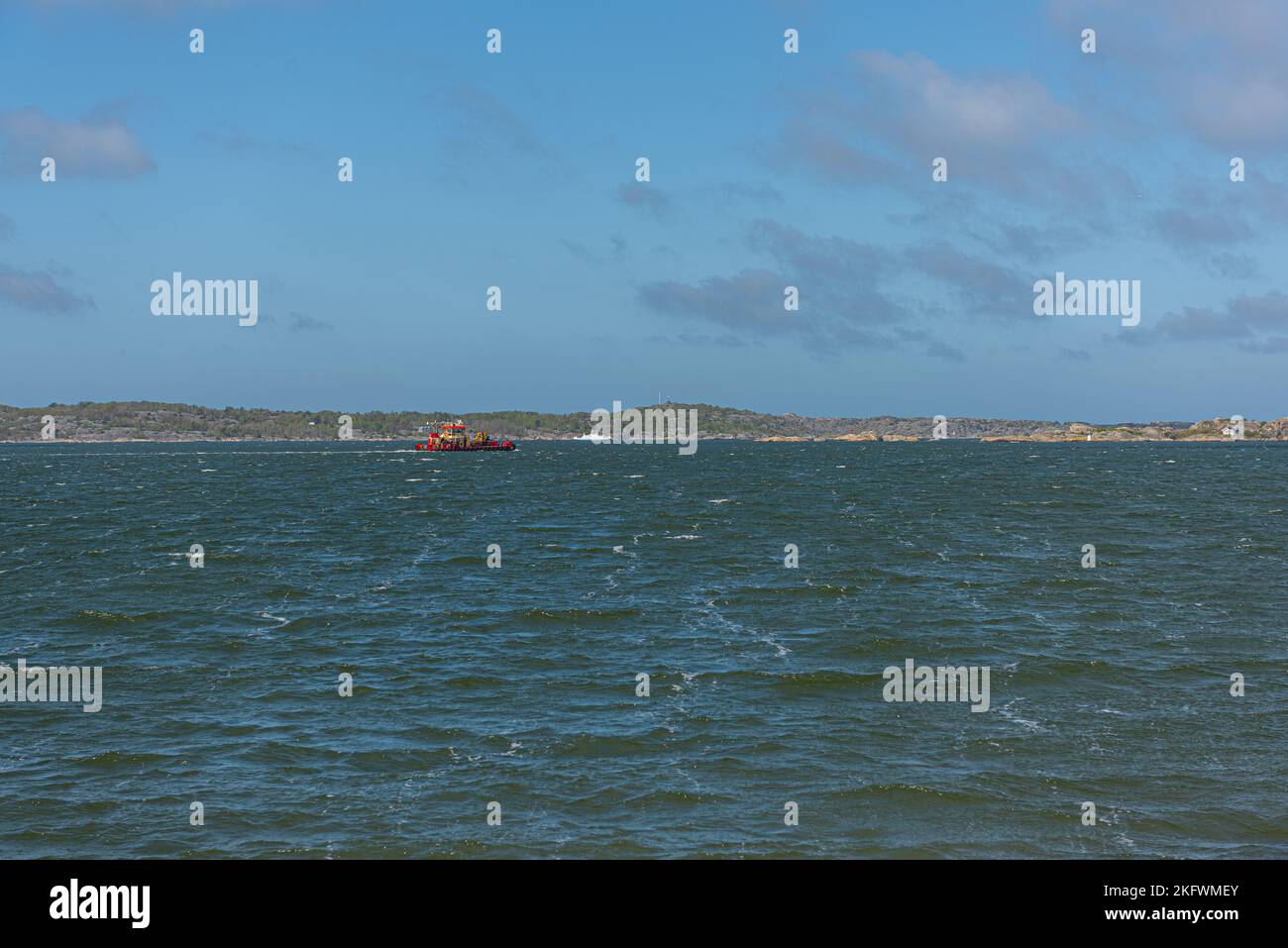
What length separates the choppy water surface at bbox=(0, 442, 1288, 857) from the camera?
20.4 metres

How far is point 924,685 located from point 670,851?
14429mm

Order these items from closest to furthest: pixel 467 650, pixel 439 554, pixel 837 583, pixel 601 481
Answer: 1. pixel 467 650
2. pixel 837 583
3. pixel 439 554
4. pixel 601 481

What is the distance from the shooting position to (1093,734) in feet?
85.7

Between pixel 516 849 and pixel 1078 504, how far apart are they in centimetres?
8629

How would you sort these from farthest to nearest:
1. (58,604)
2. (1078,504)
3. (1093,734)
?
(1078,504) < (58,604) < (1093,734)

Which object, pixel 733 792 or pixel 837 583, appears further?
pixel 837 583

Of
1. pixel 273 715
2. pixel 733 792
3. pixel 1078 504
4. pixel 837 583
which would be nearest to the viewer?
pixel 733 792

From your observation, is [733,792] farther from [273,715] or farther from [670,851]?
[273,715]

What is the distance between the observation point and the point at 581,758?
24.4 meters

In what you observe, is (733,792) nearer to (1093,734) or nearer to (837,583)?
(1093,734)

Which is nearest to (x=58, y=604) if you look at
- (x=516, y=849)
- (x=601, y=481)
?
(x=516, y=849)

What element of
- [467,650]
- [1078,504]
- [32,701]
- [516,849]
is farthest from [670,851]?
[1078,504]

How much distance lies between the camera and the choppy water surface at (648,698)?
2041 cm

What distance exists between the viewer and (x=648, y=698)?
29484mm
